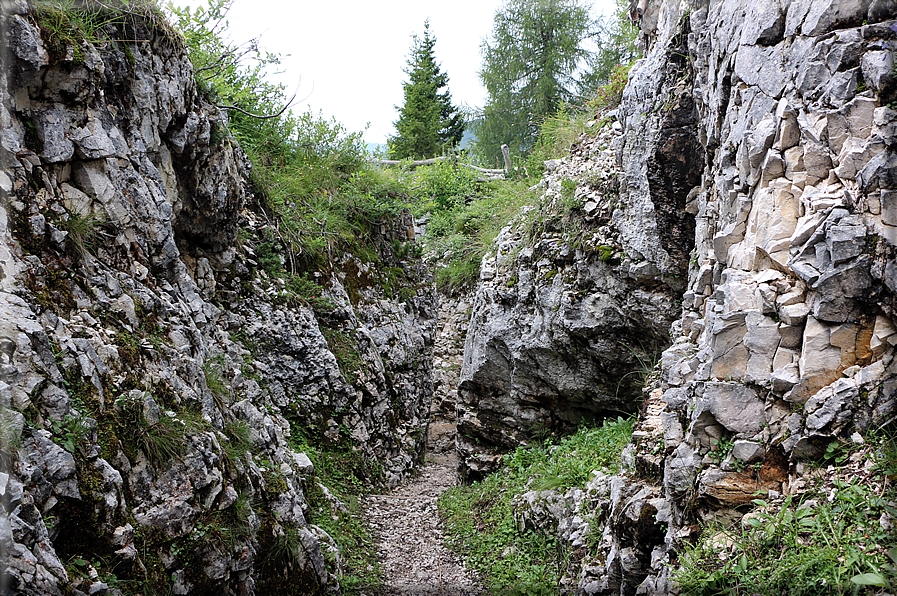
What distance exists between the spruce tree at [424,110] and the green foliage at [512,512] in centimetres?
629

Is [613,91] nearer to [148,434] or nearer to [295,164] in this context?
[295,164]

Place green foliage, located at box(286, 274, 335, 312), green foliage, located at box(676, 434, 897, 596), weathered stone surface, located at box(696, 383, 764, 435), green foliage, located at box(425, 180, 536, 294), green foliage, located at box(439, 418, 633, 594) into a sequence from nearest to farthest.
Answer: green foliage, located at box(676, 434, 897, 596)
weathered stone surface, located at box(696, 383, 764, 435)
green foliage, located at box(439, 418, 633, 594)
green foliage, located at box(286, 274, 335, 312)
green foliage, located at box(425, 180, 536, 294)

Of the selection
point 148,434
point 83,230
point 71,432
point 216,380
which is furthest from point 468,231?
point 71,432

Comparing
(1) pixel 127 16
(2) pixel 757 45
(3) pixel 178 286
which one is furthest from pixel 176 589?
(2) pixel 757 45

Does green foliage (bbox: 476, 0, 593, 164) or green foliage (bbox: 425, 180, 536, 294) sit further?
green foliage (bbox: 425, 180, 536, 294)

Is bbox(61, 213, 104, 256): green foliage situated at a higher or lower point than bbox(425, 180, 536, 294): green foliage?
lower

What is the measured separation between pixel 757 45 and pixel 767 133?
85 cm

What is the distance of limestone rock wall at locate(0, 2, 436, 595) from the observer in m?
3.33

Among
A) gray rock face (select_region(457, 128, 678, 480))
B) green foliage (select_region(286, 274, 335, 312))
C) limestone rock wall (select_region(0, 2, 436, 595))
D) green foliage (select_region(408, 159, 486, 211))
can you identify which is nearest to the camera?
limestone rock wall (select_region(0, 2, 436, 595))

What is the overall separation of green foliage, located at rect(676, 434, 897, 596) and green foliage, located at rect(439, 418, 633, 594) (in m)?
3.06

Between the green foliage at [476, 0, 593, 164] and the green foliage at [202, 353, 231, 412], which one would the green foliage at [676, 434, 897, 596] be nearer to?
the green foliage at [202, 353, 231, 412]

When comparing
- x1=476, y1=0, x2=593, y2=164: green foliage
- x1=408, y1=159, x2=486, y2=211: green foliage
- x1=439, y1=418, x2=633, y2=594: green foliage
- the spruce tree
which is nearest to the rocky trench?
x1=439, y1=418, x2=633, y2=594: green foliage

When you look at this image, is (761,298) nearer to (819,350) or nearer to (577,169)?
(819,350)

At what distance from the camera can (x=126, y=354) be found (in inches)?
174
